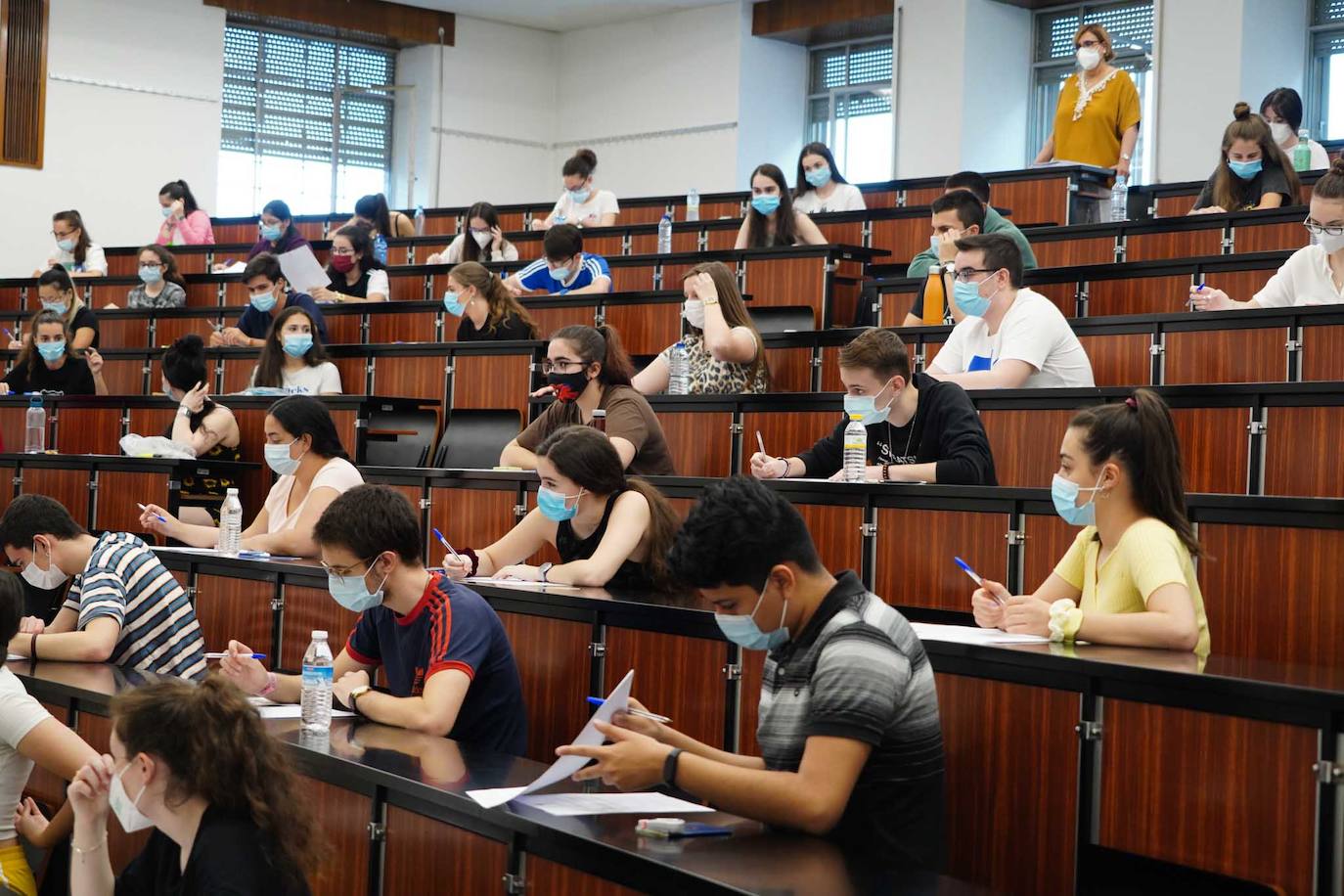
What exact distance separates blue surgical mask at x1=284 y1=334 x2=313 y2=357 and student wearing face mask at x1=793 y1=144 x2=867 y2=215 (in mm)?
3547

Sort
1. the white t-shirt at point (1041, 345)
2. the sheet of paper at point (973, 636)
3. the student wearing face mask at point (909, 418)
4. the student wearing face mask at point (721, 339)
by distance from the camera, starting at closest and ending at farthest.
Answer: the sheet of paper at point (973, 636) < the student wearing face mask at point (909, 418) < the white t-shirt at point (1041, 345) < the student wearing face mask at point (721, 339)

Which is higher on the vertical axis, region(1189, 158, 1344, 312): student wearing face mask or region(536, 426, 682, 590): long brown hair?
region(1189, 158, 1344, 312): student wearing face mask

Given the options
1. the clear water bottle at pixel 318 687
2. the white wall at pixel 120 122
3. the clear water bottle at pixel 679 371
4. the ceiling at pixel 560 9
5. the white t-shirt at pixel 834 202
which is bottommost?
the clear water bottle at pixel 318 687

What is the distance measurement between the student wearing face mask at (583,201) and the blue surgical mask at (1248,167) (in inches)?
179

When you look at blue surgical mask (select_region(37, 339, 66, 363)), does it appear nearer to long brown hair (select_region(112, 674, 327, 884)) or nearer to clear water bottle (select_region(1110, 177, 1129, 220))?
clear water bottle (select_region(1110, 177, 1129, 220))

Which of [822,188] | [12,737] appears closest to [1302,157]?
[822,188]

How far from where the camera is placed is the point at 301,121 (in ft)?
53.0

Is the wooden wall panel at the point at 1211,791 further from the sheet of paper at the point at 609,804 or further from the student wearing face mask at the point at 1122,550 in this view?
the sheet of paper at the point at 609,804

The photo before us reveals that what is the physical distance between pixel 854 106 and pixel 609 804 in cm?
1292

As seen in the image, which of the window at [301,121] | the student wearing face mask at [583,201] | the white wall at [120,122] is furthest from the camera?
the window at [301,121]

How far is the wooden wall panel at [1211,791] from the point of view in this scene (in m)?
2.54

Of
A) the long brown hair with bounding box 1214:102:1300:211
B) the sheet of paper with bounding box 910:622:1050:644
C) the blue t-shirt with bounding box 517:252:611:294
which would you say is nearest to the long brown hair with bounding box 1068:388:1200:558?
the sheet of paper with bounding box 910:622:1050:644

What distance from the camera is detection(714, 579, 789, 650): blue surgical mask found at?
251 cm

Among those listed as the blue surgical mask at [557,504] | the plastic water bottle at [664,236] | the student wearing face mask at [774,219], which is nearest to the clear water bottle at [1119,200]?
the student wearing face mask at [774,219]
